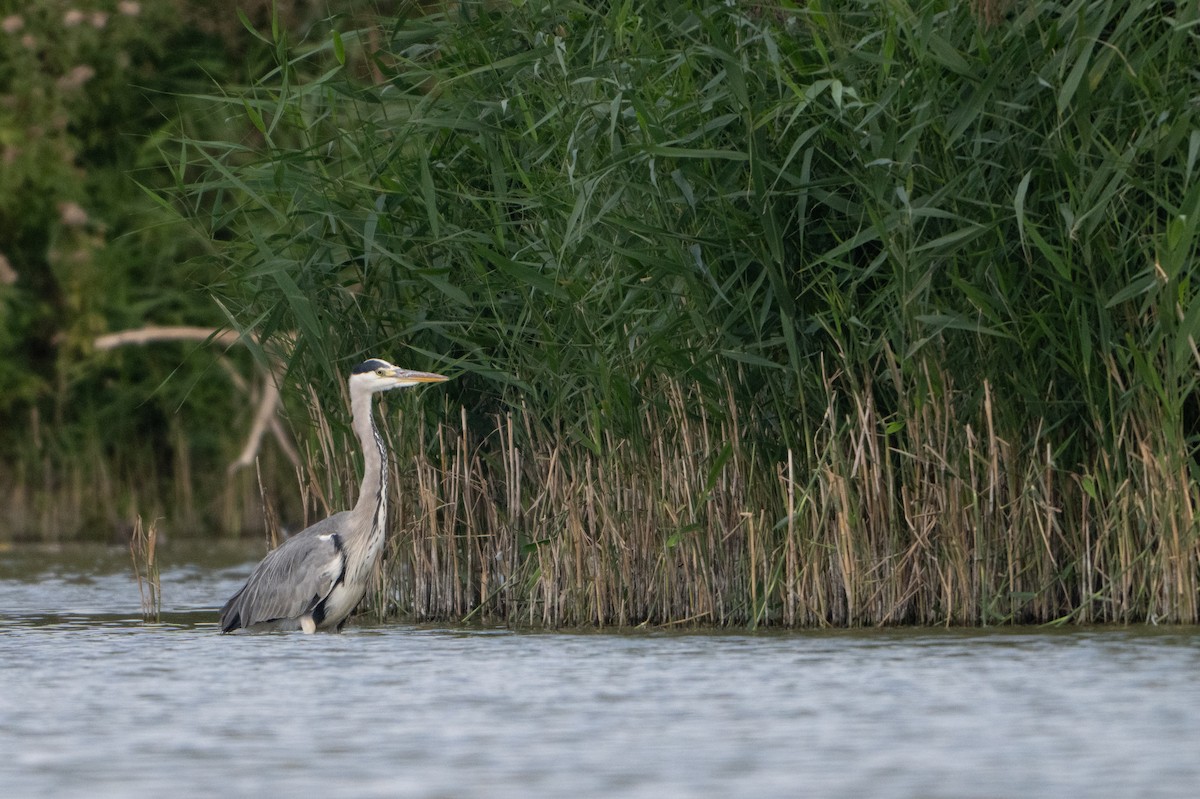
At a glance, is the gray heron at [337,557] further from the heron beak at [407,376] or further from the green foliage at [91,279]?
the green foliage at [91,279]

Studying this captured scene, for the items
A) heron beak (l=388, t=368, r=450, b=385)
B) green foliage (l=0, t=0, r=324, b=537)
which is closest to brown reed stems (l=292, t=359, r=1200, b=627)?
heron beak (l=388, t=368, r=450, b=385)

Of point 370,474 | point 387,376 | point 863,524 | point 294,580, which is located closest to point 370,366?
point 387,376

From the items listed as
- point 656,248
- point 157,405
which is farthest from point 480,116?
point 157,405

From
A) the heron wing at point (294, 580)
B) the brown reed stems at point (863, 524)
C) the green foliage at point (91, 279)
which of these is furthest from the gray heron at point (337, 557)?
the green foliage at point (91, 279)

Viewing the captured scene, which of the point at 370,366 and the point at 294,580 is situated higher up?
the point at 370,366

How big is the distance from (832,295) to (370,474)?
2186 millimetres

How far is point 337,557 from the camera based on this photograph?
882 centimetres

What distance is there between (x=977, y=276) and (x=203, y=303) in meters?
12.6

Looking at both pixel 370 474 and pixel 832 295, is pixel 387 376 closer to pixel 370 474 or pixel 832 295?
pixel 370 474

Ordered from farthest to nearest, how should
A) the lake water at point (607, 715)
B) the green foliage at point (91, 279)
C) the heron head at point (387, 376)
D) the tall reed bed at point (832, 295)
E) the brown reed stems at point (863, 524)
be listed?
the green foliage at point (91, 279), the heron head at point (387, 376), the brown reed stems at point (863, 524), the tall reed bed at point (832, 295), the lake water at point (607, 715)

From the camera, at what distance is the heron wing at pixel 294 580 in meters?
8.84

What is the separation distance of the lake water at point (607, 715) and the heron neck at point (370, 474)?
476 millimetres

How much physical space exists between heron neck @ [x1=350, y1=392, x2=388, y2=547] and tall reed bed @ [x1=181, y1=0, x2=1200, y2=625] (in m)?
0.34

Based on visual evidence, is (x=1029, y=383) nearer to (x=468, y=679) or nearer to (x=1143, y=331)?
(x=1143, y=331)
